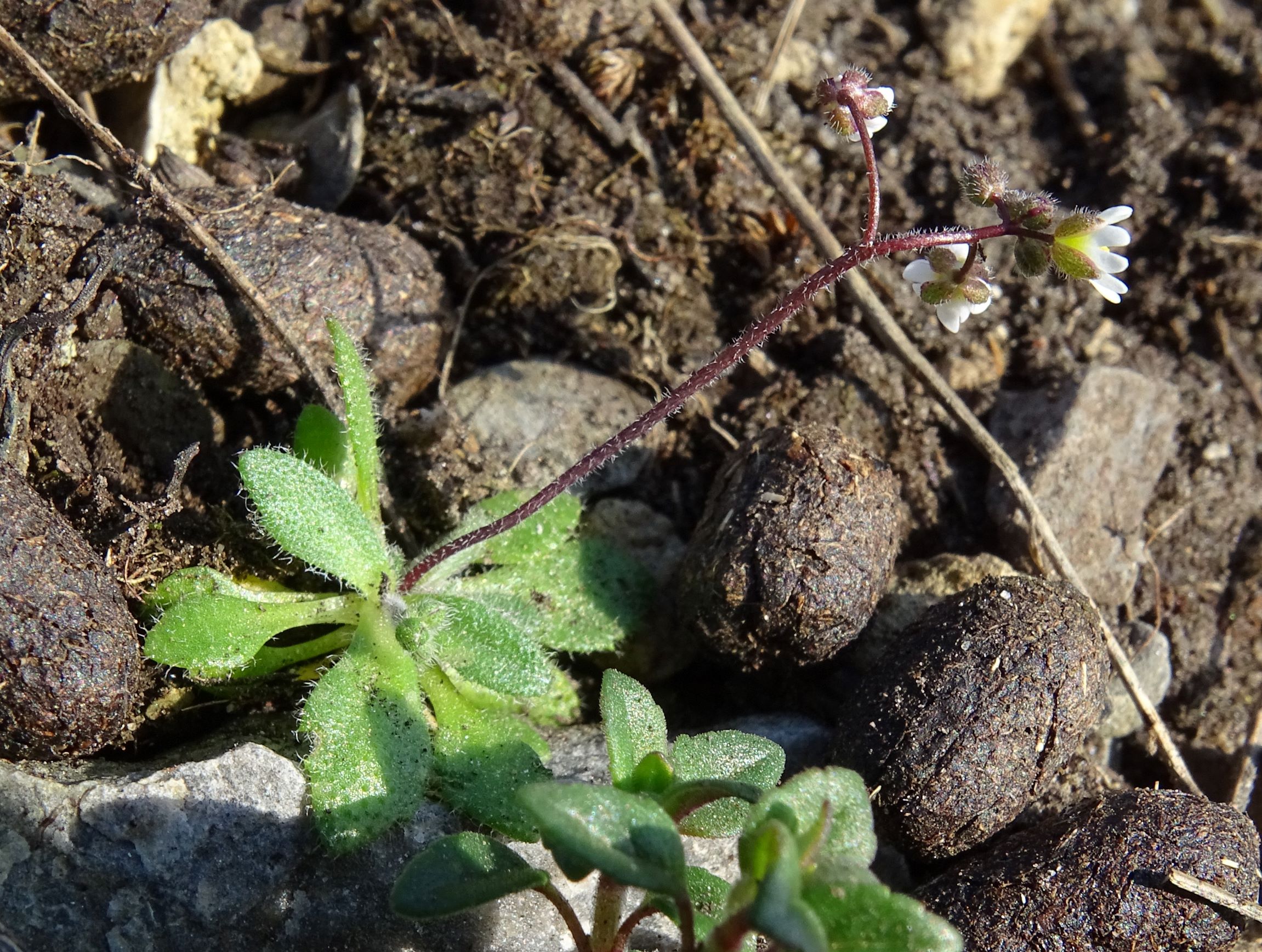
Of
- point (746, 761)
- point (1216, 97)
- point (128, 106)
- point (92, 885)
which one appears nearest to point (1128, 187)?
point (1216, 97)

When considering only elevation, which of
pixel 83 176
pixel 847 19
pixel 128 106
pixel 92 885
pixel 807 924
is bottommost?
pixel 92 885

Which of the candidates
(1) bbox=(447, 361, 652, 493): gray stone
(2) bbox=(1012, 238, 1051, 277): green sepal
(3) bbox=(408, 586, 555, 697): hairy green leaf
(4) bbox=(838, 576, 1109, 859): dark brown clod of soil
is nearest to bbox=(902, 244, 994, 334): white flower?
(2) bbox=(1012, 238, 1051, 277): green sepal

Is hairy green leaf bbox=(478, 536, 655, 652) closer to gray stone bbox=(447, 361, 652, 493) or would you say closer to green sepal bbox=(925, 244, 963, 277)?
gray stone bbox=(447, 361, 652, 493)

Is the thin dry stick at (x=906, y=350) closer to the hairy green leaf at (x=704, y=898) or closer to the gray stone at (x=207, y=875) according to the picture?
the hairy green leaf at (x=704, y=898)

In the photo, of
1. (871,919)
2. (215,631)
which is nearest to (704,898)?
(871,919)

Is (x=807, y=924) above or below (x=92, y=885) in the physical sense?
above

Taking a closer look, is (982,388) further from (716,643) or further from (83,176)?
(83,176)

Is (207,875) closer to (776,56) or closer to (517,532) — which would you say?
(517,532)
